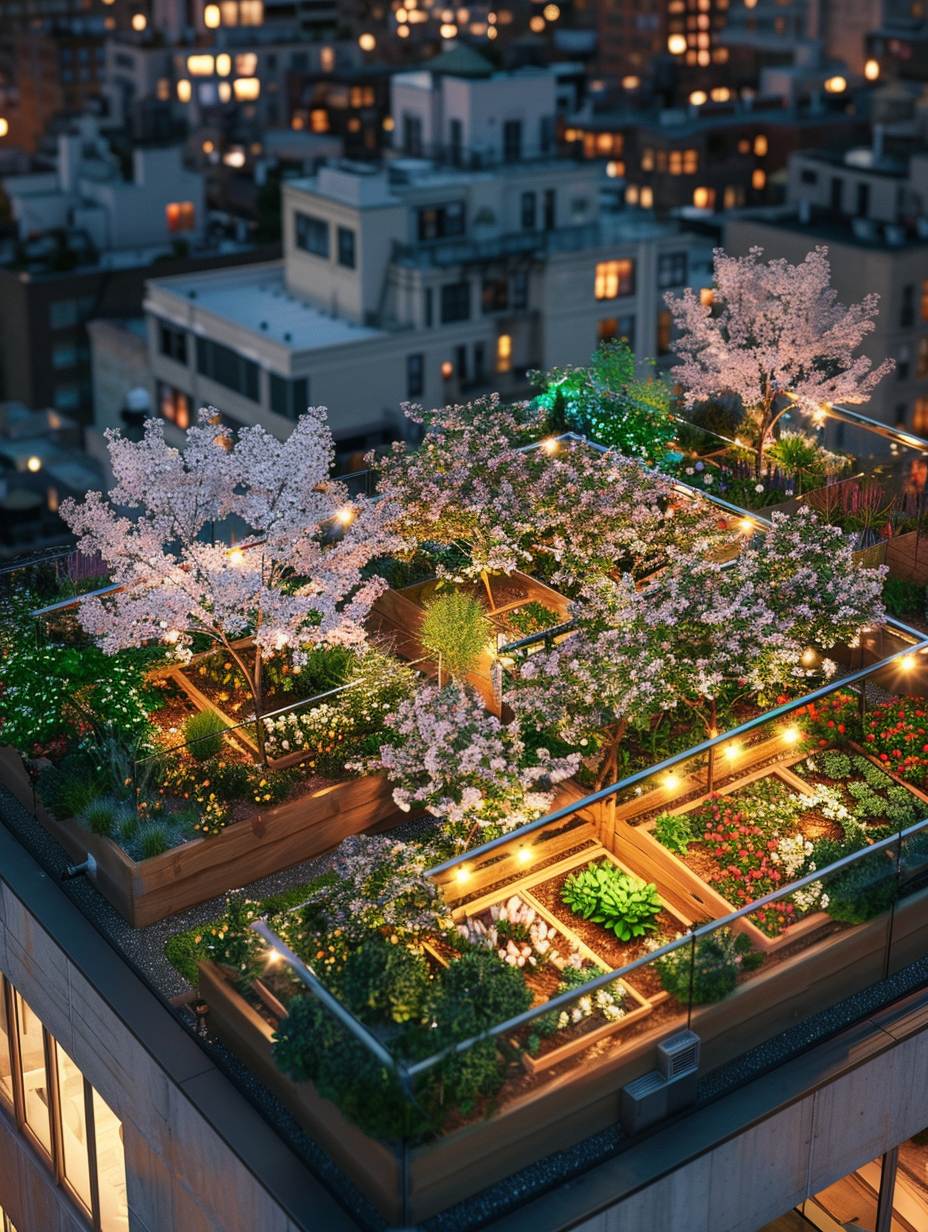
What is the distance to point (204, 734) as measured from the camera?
62.3 feet

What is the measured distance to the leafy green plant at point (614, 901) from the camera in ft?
53.6

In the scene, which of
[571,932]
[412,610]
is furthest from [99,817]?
[412,610]

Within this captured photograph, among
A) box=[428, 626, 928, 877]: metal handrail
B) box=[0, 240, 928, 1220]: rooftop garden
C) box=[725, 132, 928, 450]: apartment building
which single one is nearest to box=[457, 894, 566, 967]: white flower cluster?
box=[0, 240, 928, 1220]: rooftop garden

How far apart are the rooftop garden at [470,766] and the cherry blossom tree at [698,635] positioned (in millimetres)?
43

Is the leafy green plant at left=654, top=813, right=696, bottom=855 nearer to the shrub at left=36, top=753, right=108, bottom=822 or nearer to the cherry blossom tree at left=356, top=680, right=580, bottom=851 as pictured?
the cherry blossom tree at left=356, top=680, right=580, bottom=851

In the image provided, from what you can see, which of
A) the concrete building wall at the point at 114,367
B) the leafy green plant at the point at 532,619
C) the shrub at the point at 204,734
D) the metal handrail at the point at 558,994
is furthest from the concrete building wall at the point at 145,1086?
the concrete building wall at the point at 114,367

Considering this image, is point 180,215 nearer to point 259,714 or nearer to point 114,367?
point 114,367

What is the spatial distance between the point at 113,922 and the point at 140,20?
473 ft

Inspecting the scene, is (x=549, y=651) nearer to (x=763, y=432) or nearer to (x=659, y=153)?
(x=763, y=432)

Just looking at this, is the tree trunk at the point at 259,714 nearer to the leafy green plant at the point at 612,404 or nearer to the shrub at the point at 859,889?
the shrub at the point at 859,889

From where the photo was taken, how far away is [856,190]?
273ft

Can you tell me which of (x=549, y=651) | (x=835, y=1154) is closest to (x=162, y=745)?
(x=549, y=651)

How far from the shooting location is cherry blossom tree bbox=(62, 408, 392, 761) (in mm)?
18266

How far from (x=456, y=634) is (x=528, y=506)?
2.43m
